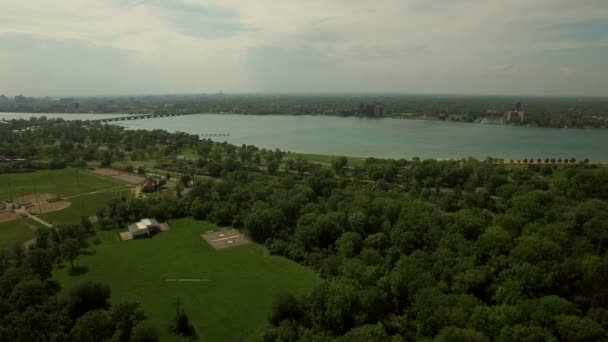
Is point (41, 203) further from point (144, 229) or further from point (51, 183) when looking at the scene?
point (144, 229)

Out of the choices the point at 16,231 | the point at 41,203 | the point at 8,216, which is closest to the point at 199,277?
the point at 16,231

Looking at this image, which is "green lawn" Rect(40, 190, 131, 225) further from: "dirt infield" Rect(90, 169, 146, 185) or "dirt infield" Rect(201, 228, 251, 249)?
"dirt infield" Rect(201, 228, 251, 249)

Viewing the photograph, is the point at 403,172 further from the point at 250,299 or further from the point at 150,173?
the point at 150,173

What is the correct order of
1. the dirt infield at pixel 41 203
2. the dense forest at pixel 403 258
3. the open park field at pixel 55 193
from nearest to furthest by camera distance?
1. the dense forest at pixel 403 258
2. the open park field at pixel 55 193
3. the dirt infield at pixel 41 203

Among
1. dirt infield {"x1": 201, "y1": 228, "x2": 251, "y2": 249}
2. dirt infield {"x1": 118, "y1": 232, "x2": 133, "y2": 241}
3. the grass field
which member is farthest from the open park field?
dirt infield {"x1": 201, "y1": 228, "x2": 251, "y2": 249}

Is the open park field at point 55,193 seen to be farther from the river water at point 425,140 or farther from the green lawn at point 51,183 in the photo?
the river water at point 425,140

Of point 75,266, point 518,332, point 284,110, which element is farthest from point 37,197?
point 284,110

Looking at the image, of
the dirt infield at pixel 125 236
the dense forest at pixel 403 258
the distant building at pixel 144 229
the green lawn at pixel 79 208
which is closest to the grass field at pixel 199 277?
the dirt infield at pixel 125 236
